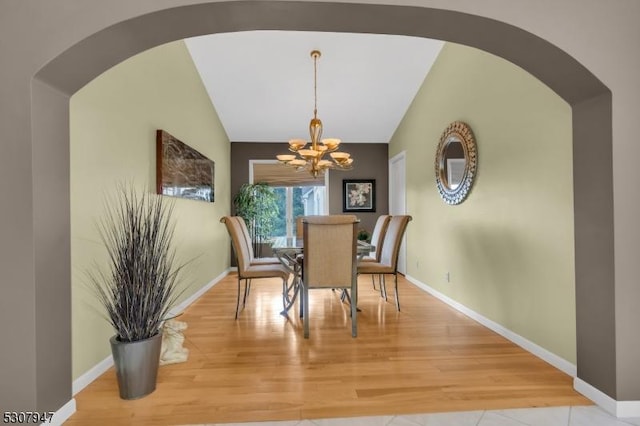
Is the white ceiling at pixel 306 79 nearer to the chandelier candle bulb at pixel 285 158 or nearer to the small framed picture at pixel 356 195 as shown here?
→ the small framed picture at pixel 356 195

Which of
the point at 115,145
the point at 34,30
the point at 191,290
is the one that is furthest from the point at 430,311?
the point at 34,30

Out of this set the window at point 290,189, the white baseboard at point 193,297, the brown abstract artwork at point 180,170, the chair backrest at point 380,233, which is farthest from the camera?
the window at point 290,189

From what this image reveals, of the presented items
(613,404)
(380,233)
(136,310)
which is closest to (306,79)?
(380,233)

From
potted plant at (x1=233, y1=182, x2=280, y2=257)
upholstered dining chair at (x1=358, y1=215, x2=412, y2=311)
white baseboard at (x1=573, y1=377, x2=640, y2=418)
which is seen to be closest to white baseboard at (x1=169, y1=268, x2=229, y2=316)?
potted plant at (x1=233, y1=182, x2=280, y2=257)

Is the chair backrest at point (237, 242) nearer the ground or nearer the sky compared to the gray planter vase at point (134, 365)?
nearer the sky

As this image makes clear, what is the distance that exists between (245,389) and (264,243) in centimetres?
415

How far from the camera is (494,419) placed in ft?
5.40

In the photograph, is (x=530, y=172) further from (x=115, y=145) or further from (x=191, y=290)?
(x=191, y=290)

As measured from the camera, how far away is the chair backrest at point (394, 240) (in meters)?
3.39

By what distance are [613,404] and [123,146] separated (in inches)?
135

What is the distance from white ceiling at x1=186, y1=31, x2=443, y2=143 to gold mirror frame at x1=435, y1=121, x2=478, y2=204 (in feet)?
4.00

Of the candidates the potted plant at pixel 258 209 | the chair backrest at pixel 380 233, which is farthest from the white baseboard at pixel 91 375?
the potted plant at pixel 258 209

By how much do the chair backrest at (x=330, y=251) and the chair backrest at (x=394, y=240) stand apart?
0.75 metres

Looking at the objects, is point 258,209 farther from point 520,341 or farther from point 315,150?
point 520,341
